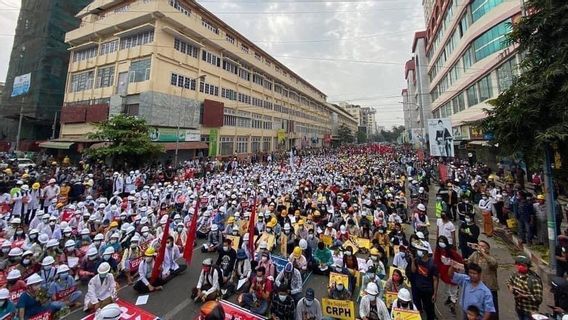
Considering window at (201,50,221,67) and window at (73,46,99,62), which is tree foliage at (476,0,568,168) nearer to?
window at (201,50,221,67)

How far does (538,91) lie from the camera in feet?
19.0

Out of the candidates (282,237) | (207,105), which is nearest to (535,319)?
(282,237)

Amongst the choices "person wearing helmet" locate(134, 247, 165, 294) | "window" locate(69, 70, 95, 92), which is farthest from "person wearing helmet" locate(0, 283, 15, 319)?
"window" locate(69, 70, 95, 92)

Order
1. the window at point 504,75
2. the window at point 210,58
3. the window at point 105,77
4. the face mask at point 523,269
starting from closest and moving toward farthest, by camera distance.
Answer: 1. the face mask at point 523,269
2. the window at point 504,75
3. the window at point 105,77
4. the window at point 210,58

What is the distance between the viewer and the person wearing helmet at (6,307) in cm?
424

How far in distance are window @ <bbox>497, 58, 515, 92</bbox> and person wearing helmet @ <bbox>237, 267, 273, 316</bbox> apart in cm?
1729

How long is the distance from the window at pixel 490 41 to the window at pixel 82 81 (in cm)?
3502

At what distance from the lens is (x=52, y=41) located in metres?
30.7

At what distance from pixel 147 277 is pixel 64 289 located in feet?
5.22

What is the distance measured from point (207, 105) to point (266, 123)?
1549 cm

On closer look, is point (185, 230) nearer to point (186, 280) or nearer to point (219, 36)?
point (186, 280)

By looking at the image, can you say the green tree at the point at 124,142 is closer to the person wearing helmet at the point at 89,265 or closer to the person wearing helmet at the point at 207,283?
the person wearing helmet at the point at 89,265

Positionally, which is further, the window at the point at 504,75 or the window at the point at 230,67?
the window at the point at 230,67

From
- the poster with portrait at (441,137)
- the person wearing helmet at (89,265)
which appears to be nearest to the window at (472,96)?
the poster with portrait at (441,137)
